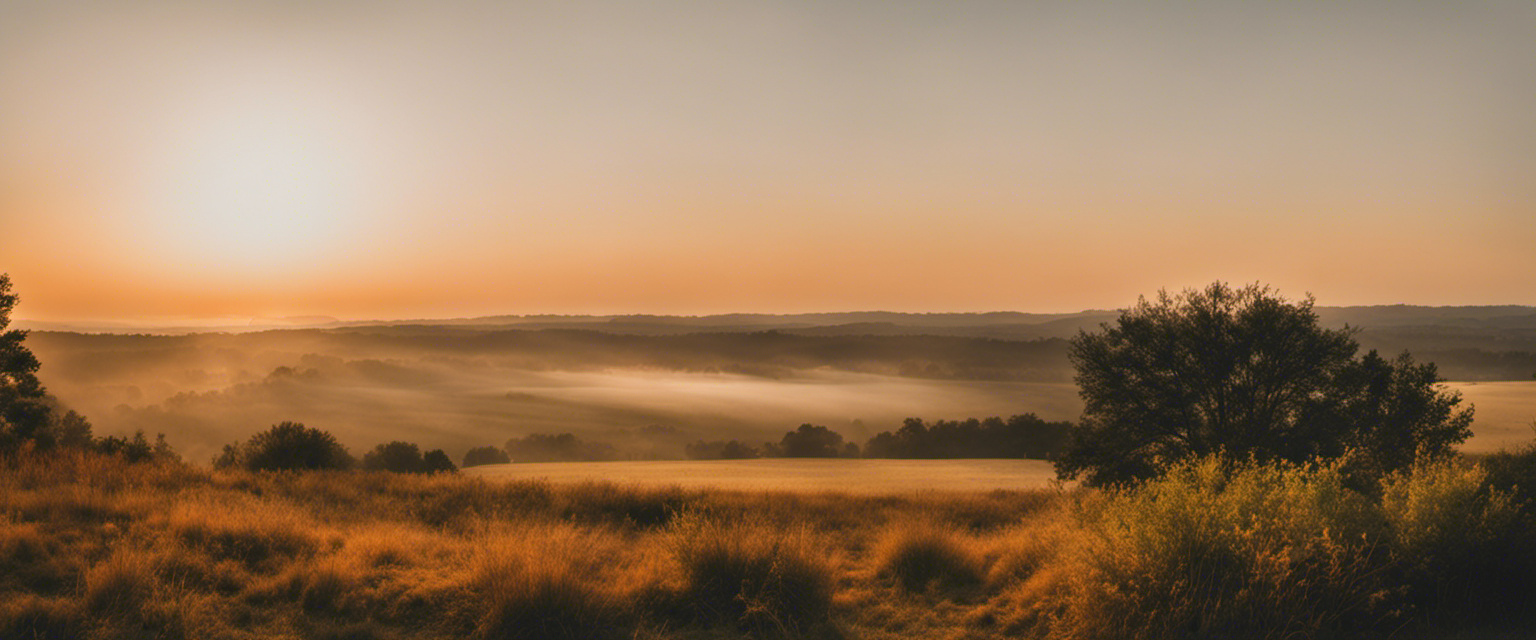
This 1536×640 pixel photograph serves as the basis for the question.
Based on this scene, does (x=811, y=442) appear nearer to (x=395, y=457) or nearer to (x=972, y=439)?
(x=972, y=439)

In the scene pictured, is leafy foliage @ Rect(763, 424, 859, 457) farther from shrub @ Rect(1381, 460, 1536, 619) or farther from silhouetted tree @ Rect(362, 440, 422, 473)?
shrub @ Rect(1381, 460, 1536, 619)

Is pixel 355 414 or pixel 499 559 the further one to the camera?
pixel 355 414

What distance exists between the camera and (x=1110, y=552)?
7211 mm

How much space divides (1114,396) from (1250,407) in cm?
339

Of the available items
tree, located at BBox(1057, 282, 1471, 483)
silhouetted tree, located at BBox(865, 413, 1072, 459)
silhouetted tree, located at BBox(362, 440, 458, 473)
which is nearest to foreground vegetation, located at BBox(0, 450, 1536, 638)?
tree, located at BBox(1057, 282, 1471, 483)

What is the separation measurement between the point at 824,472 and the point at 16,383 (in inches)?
1488

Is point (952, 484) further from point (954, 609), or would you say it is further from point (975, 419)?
point (975, 419)

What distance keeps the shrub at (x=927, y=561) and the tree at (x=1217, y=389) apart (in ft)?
37.3

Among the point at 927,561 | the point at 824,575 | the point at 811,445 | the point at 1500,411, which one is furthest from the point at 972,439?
the point at 824,575

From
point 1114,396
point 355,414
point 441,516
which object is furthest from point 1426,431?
point 355,414

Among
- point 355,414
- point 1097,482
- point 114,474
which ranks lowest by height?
point 355,414

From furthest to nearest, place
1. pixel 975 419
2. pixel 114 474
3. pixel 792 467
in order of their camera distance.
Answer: pixel 975 419, pixel 792 467, pixel 114 474

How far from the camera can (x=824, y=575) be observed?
847cm

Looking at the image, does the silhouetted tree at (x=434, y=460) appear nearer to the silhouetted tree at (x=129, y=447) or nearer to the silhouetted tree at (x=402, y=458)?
the silhouetted tree at (x=402, y=458)
